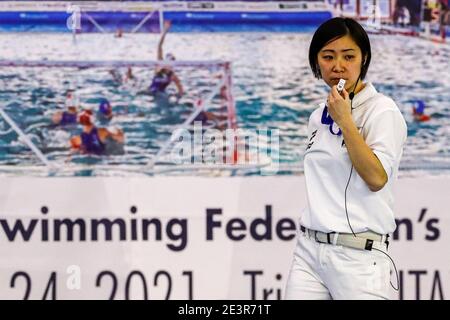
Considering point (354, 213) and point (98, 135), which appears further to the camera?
point (98, 135)

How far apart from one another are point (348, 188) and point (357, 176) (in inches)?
1.5

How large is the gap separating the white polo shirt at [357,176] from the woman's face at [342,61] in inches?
2.2

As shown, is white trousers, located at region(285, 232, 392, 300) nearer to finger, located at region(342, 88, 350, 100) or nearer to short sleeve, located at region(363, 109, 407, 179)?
short sleeve, located at region(363, 109, 407, 179)

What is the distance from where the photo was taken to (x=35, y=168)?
3590 mm

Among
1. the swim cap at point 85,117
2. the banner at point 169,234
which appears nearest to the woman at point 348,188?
the banner at point 169,234

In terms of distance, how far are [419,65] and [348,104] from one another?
66.1 inches

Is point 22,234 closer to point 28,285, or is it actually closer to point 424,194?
point 28,285

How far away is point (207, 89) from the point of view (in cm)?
362

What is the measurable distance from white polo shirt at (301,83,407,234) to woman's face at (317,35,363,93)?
0.19 ft

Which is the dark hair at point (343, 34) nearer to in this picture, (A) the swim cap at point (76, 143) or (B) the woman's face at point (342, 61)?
(B) the woman's face at point (342, 61)

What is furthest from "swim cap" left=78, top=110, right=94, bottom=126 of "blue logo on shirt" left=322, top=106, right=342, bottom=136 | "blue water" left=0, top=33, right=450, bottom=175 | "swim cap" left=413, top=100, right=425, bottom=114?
"blue logo on shirt" left=322, top=106, right=342, bottom=136

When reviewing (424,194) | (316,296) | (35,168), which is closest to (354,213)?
(316,296)

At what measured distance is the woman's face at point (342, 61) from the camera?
7.02 ft

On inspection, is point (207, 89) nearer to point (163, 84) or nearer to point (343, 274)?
point (163, 84)
